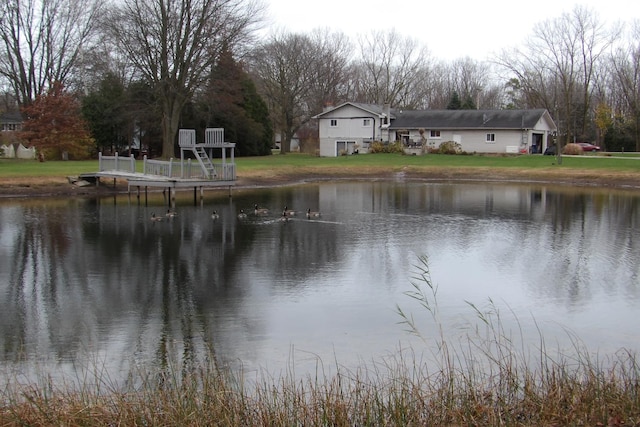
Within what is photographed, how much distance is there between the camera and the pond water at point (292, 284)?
11.0 meters

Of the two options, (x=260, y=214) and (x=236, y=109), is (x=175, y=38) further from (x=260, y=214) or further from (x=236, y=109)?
(x=260, y=214)

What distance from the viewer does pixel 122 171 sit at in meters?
36.0

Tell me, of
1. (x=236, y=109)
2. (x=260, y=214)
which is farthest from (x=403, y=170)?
(x=260, y=214)

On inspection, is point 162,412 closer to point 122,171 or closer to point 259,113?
point 122,171

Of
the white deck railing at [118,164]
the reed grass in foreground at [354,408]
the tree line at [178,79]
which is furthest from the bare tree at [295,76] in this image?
the reed grass in foreground at [354,408]

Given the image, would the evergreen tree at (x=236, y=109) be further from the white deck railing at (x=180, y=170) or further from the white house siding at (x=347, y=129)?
the white deck railing at (x=180, y=170)

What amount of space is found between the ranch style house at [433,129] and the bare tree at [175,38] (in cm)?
1804

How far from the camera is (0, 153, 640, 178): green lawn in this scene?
4717 cm

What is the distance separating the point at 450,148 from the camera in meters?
63.3

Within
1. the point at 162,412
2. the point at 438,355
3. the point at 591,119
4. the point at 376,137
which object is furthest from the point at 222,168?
the point at 591,119

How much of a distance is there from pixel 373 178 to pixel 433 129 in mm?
16983

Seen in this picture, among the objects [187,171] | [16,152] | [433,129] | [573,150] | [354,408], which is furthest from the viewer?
[16,152]

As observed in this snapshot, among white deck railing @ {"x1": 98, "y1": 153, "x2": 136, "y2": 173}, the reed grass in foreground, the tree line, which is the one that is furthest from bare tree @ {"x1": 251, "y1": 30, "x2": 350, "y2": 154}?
the reed grass in foreground

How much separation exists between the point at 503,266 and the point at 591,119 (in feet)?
249
